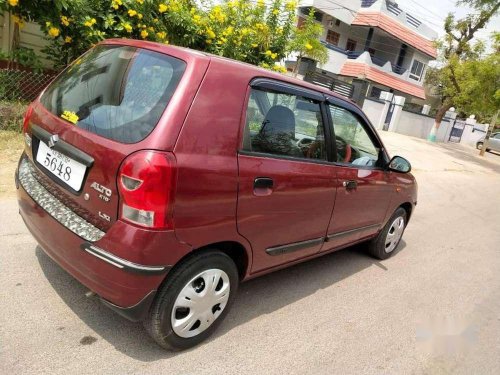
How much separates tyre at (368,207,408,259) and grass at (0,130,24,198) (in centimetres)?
408

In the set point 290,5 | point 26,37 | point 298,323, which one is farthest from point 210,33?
point 298,323

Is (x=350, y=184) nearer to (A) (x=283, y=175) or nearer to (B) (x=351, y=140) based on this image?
(B) (x=351, y=140)

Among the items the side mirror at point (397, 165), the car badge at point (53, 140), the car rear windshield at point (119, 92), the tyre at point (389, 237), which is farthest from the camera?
the tyre at point (389, 237)

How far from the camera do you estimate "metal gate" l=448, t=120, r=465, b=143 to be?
31219 mm

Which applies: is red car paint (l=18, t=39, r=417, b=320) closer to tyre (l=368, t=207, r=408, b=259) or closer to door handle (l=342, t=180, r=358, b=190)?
door handle (l=342, t=180, r=358, b=190)

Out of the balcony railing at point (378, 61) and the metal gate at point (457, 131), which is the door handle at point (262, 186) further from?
the metal gate at point (457, 131)

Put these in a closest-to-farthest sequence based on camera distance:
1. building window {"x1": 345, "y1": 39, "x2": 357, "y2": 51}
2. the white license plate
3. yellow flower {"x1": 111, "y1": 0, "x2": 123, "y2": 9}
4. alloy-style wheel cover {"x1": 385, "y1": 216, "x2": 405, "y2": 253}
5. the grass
→ the white license plate
the grass
alloy-style wheel cover {"x1": 385, "y1": 216, "x2": 405, "y2": 253}
yellow flower {"x1": 111, "y1": 0, "x2": 123, "y2": 9}
building window {"x1": 345, "y1": 39, "x2": 357, "y2": 51}

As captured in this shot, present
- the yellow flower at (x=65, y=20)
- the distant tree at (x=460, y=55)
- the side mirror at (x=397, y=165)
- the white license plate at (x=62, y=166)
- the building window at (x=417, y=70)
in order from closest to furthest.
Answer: the white license plate at (x=62, y=166)
the side mirror at (x=397, y=165)
the yellow flower at (x=65, y=20)
the distant tree at (x=460, y=55)
the building window at (x=417, y=70)

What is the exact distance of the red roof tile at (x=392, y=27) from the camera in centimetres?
2962

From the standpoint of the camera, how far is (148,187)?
2221mm

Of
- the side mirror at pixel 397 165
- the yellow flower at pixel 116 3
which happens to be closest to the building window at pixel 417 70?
the yellow flower at pixel 116 3

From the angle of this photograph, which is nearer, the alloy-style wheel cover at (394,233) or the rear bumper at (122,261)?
the rear bumper at (122,261)

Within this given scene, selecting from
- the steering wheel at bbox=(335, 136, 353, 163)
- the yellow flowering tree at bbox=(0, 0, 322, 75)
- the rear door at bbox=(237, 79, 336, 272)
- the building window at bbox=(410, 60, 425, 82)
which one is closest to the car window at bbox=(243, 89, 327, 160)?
the rear door at bbox=(237, 79, 336, 272)

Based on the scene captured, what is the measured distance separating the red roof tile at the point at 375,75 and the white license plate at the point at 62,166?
28.7m
